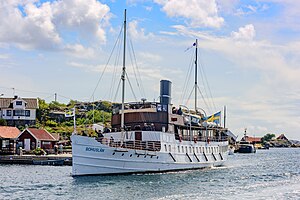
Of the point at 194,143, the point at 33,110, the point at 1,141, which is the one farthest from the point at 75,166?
the point at 33,110

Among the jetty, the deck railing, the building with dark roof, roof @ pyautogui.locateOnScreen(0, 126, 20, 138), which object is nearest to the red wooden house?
the building with dark roof

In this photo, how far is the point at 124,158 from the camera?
162ft

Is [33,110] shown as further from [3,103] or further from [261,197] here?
[261,197]

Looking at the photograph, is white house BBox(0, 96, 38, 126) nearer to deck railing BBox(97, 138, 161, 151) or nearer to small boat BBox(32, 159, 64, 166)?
small boat BBox(32, 159, 64, 166)

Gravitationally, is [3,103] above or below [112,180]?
above

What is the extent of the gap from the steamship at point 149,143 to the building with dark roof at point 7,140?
86.6 feet

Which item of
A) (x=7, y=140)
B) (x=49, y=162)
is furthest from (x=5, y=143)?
(x=49, y=162)

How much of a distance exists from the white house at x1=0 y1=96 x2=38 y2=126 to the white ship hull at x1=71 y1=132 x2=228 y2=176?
5371cm

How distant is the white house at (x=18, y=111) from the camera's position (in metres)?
104

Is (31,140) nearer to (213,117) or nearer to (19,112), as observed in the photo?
(19,112)

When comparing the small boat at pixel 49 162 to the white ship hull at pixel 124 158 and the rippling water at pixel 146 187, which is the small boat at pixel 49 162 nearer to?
the rippling water at pixel 146 187

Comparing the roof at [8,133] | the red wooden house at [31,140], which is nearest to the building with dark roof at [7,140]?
the roof at [8,133]

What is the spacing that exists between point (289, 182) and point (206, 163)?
17.5 meters

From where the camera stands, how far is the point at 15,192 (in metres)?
37.2
